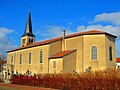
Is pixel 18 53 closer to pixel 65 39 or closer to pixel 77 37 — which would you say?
pixel 65 39

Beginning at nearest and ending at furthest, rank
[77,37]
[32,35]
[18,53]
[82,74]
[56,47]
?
1. [82,74]
2. [77,37]
3. [56,47]
4. [18,53]
5. [32,35]

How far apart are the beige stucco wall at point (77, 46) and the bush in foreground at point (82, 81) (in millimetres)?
15631

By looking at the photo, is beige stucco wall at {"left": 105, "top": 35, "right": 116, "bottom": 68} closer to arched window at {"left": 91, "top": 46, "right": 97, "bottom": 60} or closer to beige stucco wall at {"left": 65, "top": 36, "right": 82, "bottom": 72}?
arched window at {"left": 91, "top": 46, "right": 97, "bottom": 60}

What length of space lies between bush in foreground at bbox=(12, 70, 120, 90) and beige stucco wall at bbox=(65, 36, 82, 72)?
1563 cm

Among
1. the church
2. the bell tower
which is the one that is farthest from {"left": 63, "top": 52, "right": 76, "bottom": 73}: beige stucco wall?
the bell tower

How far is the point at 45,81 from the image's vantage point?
24.5 metres

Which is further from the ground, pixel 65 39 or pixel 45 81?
pixel 65 39

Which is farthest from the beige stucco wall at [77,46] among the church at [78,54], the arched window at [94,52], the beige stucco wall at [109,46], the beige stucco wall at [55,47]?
the beige stucco wall at [109,46]

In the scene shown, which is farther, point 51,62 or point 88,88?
point 51,62

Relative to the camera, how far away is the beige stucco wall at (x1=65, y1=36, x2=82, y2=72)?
40812mm

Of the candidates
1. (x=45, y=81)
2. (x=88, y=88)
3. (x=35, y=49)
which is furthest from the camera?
(x=35, y=49)

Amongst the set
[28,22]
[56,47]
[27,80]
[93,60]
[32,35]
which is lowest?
[27,80]

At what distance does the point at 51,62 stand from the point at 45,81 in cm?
1833

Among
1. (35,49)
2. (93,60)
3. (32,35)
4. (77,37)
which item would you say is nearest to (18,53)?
(35,49)
